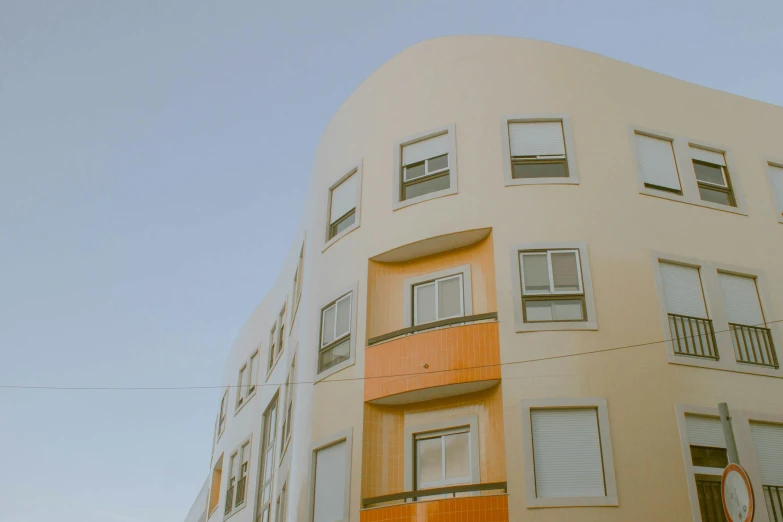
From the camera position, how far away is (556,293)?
1582 cm

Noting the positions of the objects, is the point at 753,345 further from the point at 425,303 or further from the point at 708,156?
the point at 425,303

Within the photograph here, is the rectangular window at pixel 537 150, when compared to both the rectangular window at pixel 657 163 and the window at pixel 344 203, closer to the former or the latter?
the rectangular window at pixel 657 163

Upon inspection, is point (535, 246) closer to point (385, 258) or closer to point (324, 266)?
point (385, 258)

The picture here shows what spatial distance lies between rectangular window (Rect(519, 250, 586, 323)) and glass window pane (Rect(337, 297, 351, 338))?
13.0 ft

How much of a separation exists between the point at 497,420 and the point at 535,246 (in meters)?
3.52

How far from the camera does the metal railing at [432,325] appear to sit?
1582 centimetres

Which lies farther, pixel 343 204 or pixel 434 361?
pixel 343 204

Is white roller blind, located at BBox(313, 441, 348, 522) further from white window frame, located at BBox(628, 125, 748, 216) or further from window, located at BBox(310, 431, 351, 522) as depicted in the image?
white window frame, located at BBox(628, 125, 748, 216)

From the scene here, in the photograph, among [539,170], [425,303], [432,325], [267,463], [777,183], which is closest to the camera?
[432,325]

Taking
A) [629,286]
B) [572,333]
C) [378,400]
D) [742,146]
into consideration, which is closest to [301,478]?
[378,400]

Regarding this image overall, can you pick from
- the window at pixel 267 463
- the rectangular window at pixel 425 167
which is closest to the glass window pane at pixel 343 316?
the rectangular window at pixel 425 167

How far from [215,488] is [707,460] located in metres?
23.8

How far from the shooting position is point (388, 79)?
20.1 m

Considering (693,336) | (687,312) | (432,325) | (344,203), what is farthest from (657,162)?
(344,203)
